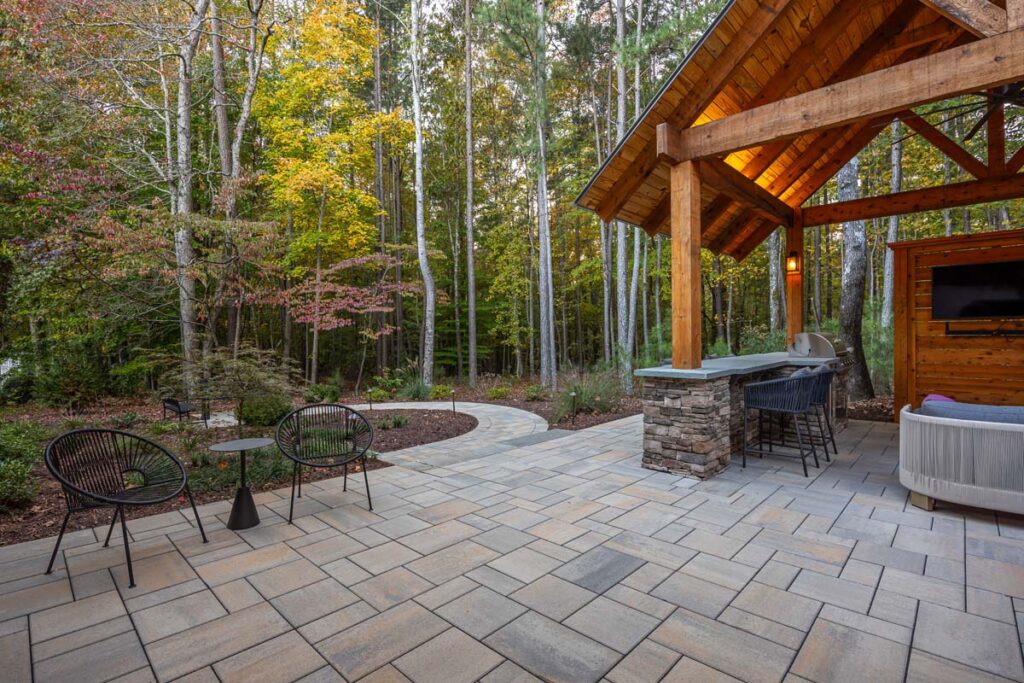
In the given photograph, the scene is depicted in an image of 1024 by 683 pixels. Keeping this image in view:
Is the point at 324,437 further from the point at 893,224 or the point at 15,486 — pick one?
the point at 893,224

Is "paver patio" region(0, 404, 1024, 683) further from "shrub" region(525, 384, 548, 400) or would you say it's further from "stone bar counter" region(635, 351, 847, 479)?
"shrub" region(525, 384, 548, 400)

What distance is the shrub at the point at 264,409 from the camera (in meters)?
5.12

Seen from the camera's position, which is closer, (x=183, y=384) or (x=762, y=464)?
(x=762, y=464)

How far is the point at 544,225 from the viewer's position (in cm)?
924

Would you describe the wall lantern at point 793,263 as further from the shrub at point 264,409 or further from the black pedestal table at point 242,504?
the shrub at point 264,409

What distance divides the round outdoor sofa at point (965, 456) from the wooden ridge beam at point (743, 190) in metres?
2.50

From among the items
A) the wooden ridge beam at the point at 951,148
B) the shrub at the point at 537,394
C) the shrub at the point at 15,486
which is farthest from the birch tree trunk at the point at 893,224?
the shrub at the point at 15,486

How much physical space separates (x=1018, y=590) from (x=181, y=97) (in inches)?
426

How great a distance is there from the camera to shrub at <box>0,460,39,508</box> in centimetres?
326

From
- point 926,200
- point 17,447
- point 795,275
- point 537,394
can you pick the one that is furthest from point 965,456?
point 17,447

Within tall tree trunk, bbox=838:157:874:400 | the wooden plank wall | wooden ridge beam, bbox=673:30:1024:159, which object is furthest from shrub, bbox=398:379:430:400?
the wooden plank wall

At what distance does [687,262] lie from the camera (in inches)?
155

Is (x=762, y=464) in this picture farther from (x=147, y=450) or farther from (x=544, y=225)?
(x=544, y=225)

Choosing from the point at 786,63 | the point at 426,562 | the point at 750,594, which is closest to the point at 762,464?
the point at 750,594
